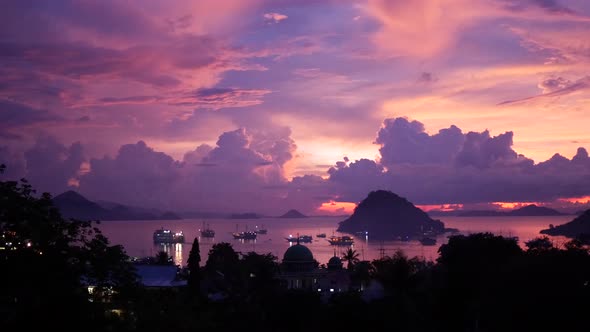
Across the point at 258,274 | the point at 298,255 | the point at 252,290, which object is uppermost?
the point at 298,255

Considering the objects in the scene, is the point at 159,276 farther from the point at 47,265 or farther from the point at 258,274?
the point at 47,265

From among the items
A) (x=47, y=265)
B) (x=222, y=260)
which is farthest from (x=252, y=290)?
(x=47, y=265)

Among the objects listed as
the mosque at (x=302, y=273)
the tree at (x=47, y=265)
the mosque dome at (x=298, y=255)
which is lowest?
the mosque at (x=302, y=273)

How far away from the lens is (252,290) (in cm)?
5797

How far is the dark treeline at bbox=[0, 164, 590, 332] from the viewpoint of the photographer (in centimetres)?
1382

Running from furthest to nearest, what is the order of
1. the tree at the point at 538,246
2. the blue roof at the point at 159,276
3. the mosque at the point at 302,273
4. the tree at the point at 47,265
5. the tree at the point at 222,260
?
the tree at the point at 222,260, the mosque at the point at 302,273, the blue roof at the point at 159,276, the tree at the point at 538,246, the tree at the point at 47,265

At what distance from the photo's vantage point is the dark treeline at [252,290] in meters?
13.8

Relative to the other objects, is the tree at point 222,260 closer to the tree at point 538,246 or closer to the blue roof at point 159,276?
the blue roof at point 159,276

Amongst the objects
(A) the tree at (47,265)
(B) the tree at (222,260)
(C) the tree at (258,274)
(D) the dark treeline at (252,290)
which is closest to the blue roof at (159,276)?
(D) the dark treeline at (252,290)

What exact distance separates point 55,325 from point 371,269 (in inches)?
2959

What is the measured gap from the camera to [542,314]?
32031 millimetres

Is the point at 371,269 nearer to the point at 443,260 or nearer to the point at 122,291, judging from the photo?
the point at 443,260

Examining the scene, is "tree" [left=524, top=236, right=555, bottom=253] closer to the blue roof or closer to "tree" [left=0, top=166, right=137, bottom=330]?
the blue roof

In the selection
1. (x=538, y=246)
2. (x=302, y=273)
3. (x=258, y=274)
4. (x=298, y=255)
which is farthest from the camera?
(x=538, y=246)
